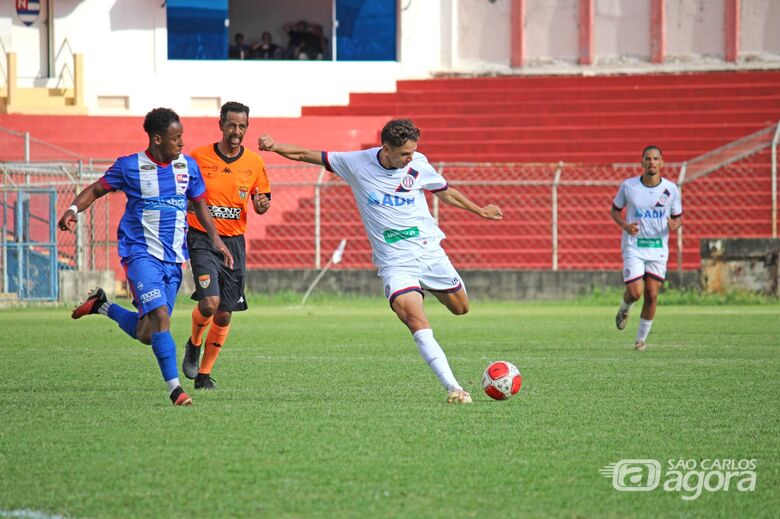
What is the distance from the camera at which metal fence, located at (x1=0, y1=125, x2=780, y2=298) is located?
80.6 ft

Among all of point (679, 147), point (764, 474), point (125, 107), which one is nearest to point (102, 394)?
point (764, 474)

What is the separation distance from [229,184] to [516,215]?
15.9m

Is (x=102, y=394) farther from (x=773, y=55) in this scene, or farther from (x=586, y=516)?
(x=773, y=55)

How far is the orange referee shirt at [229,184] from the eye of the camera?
412 inches

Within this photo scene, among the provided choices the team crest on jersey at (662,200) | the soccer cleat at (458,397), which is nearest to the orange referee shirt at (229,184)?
the soccer cleat at (458,397)

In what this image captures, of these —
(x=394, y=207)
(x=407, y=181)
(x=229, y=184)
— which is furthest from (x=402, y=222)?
(x=229, y=184)

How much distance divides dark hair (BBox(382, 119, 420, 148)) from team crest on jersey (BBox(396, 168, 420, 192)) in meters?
0.34

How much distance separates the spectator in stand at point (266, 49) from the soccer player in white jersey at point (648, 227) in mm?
20371

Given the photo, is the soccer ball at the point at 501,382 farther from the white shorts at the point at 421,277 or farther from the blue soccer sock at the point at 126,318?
the blue soccer sock at the point at 126,318

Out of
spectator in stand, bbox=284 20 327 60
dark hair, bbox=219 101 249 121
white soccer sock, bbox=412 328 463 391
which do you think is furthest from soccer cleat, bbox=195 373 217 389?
spectator in stand, bbox=284 20 327 60

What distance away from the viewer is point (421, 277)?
9680 mm

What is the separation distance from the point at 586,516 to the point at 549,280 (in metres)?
18.1

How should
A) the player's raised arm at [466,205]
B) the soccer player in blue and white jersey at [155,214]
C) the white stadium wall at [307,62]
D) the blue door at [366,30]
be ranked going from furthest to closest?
the blue door at [366,30] → the white stadium wall at [307,62] → the player's raised arm at [466,205] → the soccer player in blue and white jersey at [155,214]

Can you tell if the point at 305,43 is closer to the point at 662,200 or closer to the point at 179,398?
the point at 662,200
